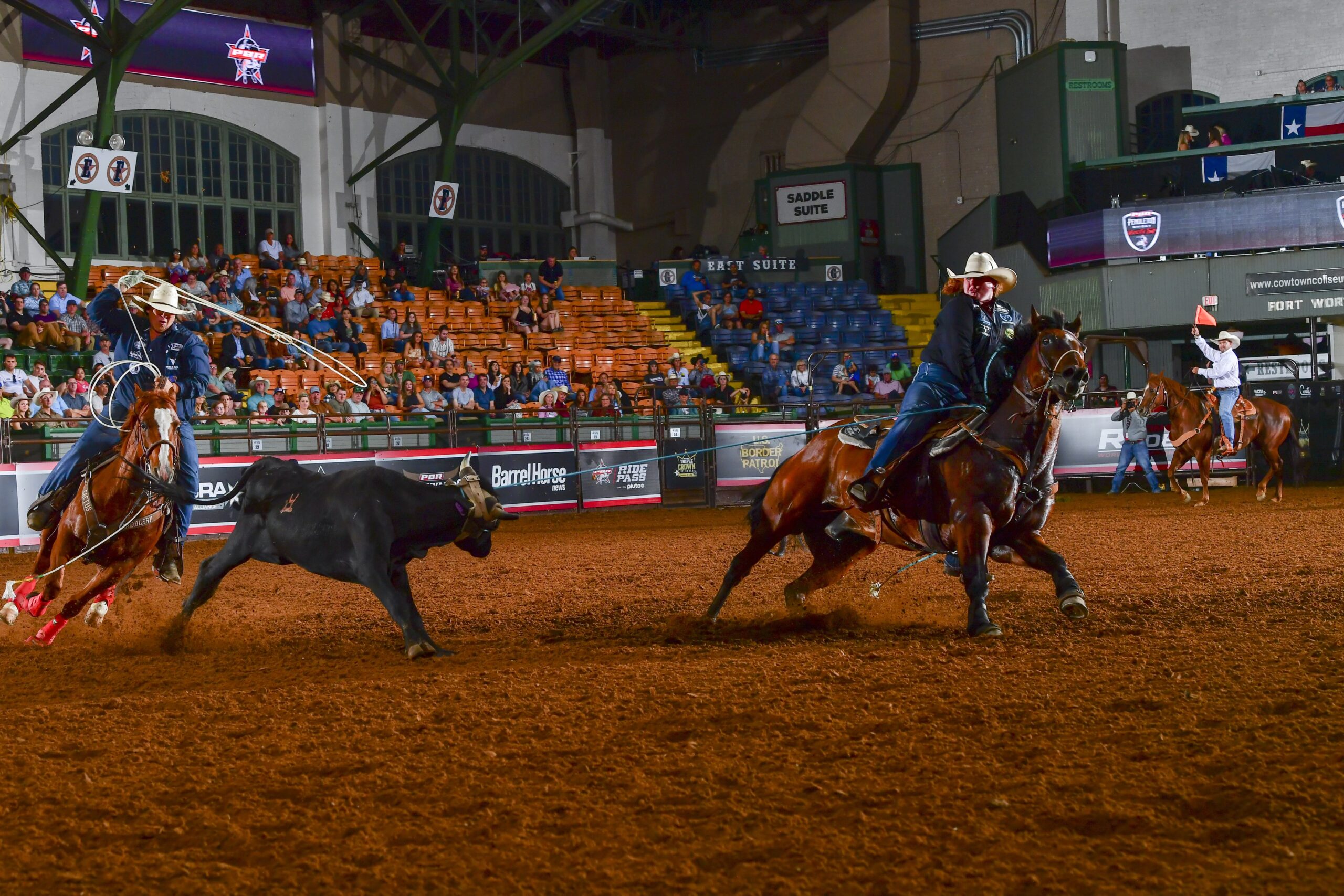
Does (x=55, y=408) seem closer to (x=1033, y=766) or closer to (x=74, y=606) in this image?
(x=74, y=606)

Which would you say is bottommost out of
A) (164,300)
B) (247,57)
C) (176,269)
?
(164,300)

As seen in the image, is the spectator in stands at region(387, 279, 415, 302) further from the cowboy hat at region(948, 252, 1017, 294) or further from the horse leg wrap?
the cowboy hat at region(948, 252, 1017, 294)

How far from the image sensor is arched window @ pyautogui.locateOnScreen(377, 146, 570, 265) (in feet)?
112

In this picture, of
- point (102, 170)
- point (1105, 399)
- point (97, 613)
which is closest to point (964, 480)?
point (97, 613)

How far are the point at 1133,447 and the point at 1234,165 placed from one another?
933cm

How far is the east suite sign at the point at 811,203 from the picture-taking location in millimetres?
35719

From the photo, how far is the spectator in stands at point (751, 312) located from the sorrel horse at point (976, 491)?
75.9 feet

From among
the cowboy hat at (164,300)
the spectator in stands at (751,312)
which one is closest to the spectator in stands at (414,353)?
the spectator in stands at (751,312)

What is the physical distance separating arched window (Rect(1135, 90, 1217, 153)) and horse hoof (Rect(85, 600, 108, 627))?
28.9 m

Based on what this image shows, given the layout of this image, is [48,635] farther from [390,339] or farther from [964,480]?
[390,339]

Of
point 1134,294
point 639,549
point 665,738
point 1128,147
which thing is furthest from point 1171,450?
point 665,738

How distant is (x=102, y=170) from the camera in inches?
989

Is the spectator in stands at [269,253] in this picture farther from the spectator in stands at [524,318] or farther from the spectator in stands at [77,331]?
the spectator in stands at [77,331]

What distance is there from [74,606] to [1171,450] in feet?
67.5
